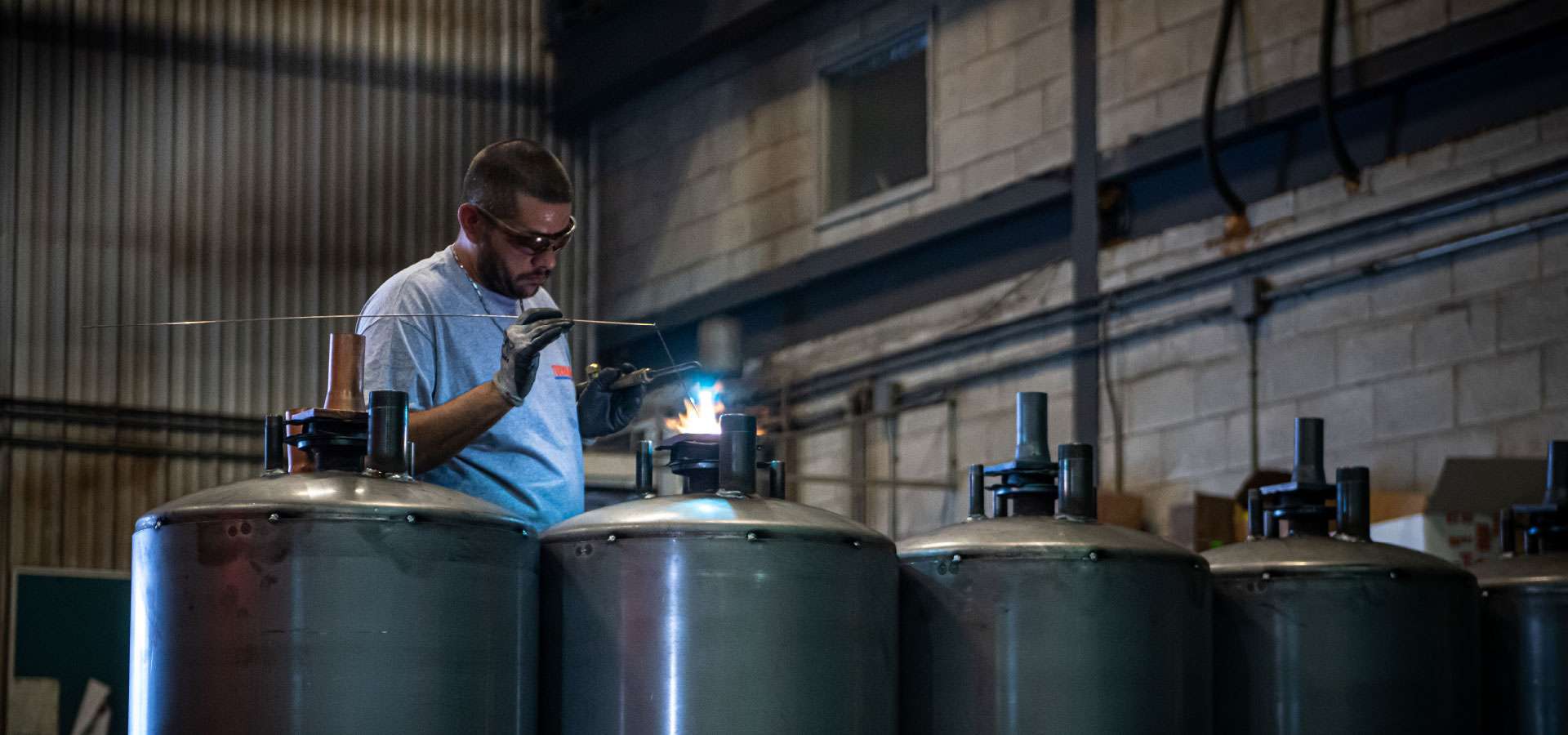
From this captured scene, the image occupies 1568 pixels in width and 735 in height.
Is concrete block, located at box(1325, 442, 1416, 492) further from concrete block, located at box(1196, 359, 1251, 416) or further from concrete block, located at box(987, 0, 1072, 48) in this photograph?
concrete block, located at box(987, 0, 1072, 48)

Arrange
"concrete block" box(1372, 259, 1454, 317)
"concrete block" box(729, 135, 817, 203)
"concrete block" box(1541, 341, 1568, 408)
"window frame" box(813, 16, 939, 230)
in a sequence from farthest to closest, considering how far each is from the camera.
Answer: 1. "concrete block" box(729, 135, 817, 203)
2. "window frame" box(813, 16, 939, 230)
3. "concrete block" box(1372, 259, 1454, 317)
4. "concrete block" box(1541, 341, 1568, 408)

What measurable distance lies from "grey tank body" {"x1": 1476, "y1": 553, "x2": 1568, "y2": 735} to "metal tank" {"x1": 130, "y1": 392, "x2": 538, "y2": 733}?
70.9 inches

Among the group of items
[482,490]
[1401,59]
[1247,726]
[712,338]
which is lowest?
[1247,726]

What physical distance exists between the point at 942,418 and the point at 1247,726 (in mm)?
4772

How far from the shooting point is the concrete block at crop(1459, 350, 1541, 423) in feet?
17.2

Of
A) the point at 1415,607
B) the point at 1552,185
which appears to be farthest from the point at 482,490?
the point at 1552,185

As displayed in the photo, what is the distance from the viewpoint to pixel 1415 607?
2.90 metres

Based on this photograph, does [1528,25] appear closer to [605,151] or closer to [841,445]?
[841,445]

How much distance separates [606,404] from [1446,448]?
340 centimetres

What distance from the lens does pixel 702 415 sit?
275cm

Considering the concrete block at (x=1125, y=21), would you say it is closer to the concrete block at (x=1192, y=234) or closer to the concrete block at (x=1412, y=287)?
the concrete block at (x=1192, y=234)

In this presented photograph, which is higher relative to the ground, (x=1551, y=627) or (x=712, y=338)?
(x=712, y=338)

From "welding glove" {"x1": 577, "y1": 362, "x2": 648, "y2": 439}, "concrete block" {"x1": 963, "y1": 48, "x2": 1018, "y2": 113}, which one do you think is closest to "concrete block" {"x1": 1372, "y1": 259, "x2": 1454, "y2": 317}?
"concrete block" {"x1": 963, "y1": 48, "x2": 1018, "y2": 113}

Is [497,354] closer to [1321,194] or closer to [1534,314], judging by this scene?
[1534,314]
